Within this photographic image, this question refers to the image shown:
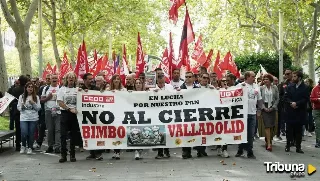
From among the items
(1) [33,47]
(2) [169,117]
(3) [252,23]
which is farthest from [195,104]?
(1) [33,47]

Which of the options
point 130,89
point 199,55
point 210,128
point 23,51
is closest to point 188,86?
point 210,128

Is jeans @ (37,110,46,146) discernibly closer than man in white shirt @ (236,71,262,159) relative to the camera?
No

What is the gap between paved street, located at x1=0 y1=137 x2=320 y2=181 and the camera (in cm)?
936

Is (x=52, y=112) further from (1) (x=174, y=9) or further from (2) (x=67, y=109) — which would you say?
(1) (x=174, y=9)

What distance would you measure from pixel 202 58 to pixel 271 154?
7001 millimetres

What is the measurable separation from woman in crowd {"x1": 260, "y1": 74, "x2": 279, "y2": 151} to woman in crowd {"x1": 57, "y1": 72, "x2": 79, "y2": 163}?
4457 mm

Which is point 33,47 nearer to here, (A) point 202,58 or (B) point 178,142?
(A) point 202,58

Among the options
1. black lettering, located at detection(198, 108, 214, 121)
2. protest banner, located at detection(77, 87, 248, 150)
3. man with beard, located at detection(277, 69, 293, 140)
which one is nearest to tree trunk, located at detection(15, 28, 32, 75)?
man with beard, located at detection(277, 69, 293, 140)

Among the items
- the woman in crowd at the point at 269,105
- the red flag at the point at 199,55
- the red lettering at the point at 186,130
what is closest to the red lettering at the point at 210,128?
the red lettering at the point at 186,130

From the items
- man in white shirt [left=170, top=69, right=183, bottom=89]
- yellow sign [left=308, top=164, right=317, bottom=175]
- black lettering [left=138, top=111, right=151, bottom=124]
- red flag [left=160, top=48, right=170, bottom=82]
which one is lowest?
yellow sign [left=308, top=164, right=317, bottom=175]

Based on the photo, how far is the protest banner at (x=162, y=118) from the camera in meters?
11.4

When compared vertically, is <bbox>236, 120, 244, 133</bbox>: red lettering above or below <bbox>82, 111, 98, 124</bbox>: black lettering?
below

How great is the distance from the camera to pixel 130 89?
12.3 metres

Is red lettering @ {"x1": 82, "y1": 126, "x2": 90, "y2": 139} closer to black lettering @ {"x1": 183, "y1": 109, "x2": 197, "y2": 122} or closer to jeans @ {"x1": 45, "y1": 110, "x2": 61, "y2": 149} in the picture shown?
jeans @ {"x1": 45, "y1": 110, "x2": 61, "y2": 149}
